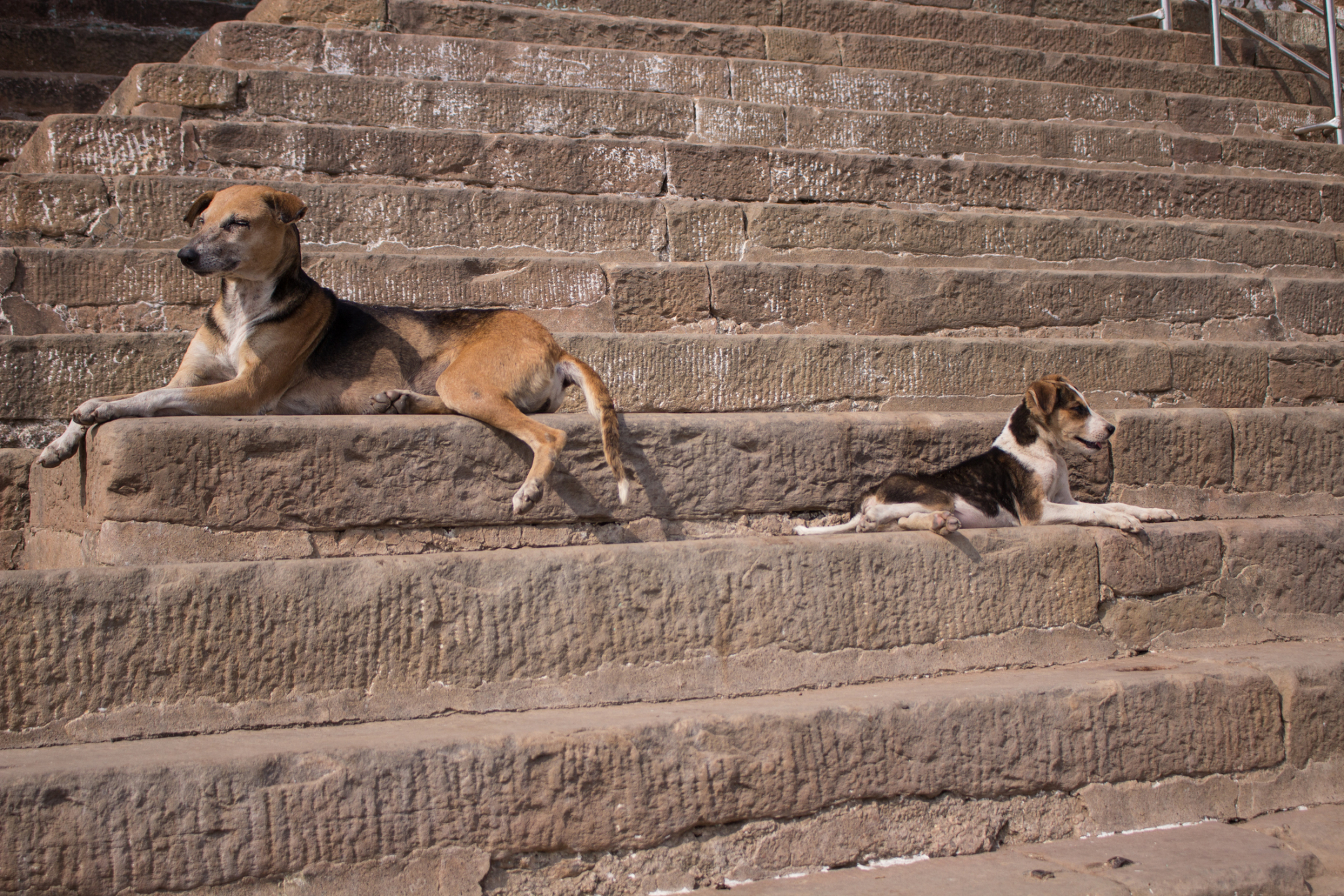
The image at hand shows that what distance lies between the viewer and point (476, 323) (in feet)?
14.5

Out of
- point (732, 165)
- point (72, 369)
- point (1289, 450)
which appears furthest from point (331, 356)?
point (1289, 450)

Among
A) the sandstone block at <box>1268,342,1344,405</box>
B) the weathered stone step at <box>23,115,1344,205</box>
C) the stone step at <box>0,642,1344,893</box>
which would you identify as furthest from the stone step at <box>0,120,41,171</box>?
Result: the sandstone block at <box>1268,342,1344,405</box>

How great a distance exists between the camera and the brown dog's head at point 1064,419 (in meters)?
4.82

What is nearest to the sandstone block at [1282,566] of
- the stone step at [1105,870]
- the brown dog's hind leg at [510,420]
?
the stone step at [1105,870]

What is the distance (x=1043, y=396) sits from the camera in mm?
4852

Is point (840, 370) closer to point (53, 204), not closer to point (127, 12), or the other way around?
point (53, 204)

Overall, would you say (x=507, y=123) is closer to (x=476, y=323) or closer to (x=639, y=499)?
(x=476, y=323)

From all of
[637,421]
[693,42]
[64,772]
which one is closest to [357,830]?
[64,772]

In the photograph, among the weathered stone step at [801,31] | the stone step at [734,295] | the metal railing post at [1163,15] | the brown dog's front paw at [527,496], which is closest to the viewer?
the brown dog's front paw at [527,496]

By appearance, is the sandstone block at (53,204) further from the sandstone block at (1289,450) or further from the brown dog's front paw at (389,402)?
the sandstone block at (1289,450)

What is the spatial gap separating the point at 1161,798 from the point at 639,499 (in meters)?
2.17

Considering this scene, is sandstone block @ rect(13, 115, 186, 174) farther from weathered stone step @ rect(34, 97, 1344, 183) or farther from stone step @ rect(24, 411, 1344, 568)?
stone step @ rect(24, 411, 1344, 568)

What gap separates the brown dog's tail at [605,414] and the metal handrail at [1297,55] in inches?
290

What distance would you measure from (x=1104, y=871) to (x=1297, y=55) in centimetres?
904
